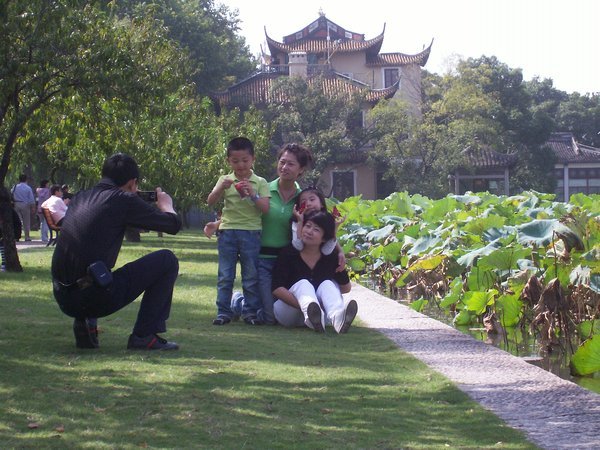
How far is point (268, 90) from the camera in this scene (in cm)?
5284

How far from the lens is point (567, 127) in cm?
7319

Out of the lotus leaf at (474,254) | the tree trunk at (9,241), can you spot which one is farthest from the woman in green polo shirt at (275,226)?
the tree trunk at (9,241)

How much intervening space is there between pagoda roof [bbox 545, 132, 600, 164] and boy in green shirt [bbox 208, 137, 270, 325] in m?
53.2

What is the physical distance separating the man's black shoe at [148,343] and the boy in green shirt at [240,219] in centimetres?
168

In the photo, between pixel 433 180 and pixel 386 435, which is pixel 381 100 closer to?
pixel 433 180

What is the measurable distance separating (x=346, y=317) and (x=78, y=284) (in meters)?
2.49

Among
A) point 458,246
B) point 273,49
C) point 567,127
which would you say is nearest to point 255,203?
point 458,246

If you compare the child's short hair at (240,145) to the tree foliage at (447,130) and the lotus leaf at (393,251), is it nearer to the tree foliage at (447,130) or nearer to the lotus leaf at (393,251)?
the lotus leaf at (393,251)

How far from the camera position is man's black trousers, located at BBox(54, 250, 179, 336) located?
278 inches

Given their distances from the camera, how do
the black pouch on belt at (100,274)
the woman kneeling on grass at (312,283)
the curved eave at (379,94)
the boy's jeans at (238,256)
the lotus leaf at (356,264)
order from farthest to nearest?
the curved eave at (379,94) < the lotus leaf at (356,264) < the boy's jeans at (238,256) < the woman kneeling on grass at (312,283) < the black pouch on belt at (100,274)

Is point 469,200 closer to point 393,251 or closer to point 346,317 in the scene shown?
point 393,251

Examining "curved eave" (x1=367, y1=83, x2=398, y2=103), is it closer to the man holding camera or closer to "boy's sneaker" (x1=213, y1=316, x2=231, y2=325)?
"boy's sneaker" (x1=213, y1=316, x2=231, y2=325)

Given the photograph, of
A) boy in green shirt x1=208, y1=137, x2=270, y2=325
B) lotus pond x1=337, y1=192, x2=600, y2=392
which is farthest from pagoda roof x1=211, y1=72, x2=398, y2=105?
boy in green shirt x1=208, y1=137, x2=270, y2=325

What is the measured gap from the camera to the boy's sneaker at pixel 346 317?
8711mm
